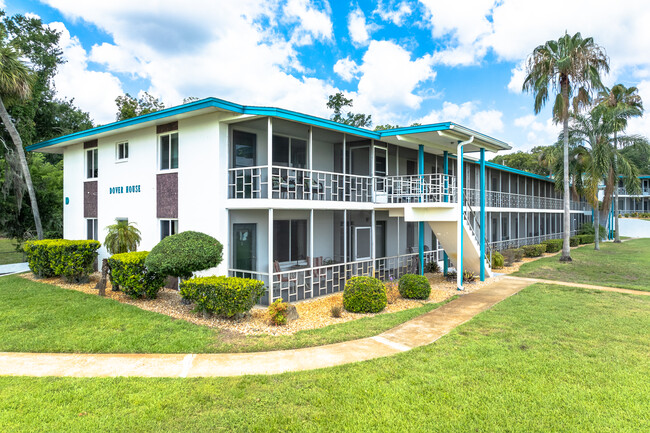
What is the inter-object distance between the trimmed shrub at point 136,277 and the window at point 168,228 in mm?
1688

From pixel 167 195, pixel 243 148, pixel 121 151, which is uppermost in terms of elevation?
pixel 121 151

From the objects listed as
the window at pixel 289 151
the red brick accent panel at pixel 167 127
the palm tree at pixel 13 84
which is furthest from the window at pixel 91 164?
the window at pixel 289 151

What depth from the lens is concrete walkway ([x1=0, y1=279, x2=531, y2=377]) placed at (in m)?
6.13

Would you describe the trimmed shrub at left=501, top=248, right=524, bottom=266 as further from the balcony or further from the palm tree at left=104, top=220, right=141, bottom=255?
the palm tree at left=104, top=220, right=141, bottom=255

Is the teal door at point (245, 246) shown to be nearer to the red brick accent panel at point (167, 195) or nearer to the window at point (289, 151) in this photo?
the red brick accent panel at point (167, 195)

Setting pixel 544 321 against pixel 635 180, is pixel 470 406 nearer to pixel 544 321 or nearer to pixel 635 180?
pixel 544 321

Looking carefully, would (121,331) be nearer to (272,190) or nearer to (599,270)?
(272,190)

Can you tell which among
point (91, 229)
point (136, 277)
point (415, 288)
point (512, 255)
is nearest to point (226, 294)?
point (136, 277)

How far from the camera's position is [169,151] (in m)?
12.7

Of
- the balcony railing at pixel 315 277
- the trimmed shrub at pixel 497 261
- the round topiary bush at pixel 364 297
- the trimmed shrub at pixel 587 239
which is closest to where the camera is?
the round topiary bush at pixel 364 297

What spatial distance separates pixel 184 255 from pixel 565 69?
20.1 meters

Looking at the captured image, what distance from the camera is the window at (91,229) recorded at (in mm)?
15952

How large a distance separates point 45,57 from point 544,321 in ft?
110

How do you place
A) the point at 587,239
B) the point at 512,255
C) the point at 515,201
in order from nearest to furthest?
the point at 512,255, the point at 515,201, the point at 587,239
